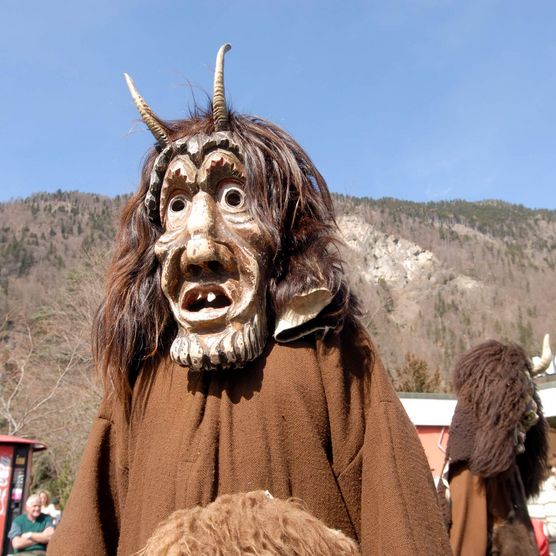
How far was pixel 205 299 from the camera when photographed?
170 centimetres

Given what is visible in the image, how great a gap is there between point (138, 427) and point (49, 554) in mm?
387

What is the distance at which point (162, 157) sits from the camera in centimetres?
185

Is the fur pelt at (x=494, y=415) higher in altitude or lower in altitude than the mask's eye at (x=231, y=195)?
lower

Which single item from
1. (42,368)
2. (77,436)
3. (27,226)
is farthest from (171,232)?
(27,226)

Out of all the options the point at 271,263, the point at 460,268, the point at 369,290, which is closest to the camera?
the point at 271,263

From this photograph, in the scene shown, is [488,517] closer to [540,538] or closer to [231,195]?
[540,538]

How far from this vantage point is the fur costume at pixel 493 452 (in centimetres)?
259

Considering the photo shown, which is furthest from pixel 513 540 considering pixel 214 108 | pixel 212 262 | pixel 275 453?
pixel 214 108

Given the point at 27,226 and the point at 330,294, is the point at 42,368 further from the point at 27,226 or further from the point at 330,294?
the point at 27,226

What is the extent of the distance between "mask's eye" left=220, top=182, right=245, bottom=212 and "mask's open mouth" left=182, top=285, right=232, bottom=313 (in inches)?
10.3

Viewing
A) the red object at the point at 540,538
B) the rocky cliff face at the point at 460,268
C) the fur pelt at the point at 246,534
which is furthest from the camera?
the rocky cliff face at the point at 460,268

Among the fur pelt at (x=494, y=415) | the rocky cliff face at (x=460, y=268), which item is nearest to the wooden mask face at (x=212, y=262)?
the fur pelt at (x=494, y=415)

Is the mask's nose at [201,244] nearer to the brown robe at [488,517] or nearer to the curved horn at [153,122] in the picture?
the curved horn at [153,122]

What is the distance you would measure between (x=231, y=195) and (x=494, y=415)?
5.53 feet
